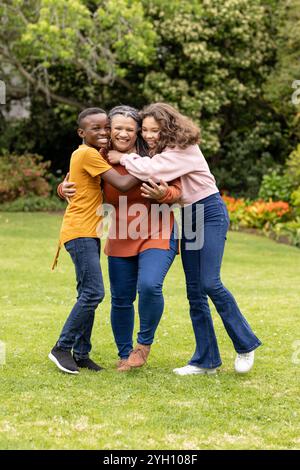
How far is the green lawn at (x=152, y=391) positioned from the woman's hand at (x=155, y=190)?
4.13 feet

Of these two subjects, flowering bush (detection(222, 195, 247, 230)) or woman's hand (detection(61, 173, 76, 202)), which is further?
flowering bush (detection(222, 195, 247, 230))

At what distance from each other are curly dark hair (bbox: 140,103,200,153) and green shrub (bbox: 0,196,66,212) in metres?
14.0

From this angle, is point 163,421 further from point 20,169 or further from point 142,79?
point 142,79

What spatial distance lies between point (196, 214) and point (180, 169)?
363 mm

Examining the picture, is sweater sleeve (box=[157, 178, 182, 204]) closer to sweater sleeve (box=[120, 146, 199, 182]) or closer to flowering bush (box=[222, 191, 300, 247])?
sweater sleeve (box=[120, 146, 199, 182])

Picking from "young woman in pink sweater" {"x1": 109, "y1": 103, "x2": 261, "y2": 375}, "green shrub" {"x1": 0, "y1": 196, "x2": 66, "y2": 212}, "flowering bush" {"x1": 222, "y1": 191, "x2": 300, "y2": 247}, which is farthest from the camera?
"green shrub" {"x1": 0, "y1": 196, "x2": 66, "y2": 212}

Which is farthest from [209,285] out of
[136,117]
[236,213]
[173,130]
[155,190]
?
[236,213]

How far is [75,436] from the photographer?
4863 mm

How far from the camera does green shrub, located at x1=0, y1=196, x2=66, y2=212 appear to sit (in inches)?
780

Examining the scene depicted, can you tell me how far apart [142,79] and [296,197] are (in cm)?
651

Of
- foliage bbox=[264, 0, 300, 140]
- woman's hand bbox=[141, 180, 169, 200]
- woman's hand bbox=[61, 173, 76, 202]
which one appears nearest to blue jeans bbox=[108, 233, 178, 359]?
woman's hand bbox=[141, 180, 169, 200]

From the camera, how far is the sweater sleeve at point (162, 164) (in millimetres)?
5848

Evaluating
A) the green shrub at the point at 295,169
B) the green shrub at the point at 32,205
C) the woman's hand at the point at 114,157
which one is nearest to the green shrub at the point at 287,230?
the green shrub at the point at 295,169

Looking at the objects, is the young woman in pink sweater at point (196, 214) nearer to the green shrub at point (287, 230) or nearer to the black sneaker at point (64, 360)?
the black sneaker at point (64, 360)
